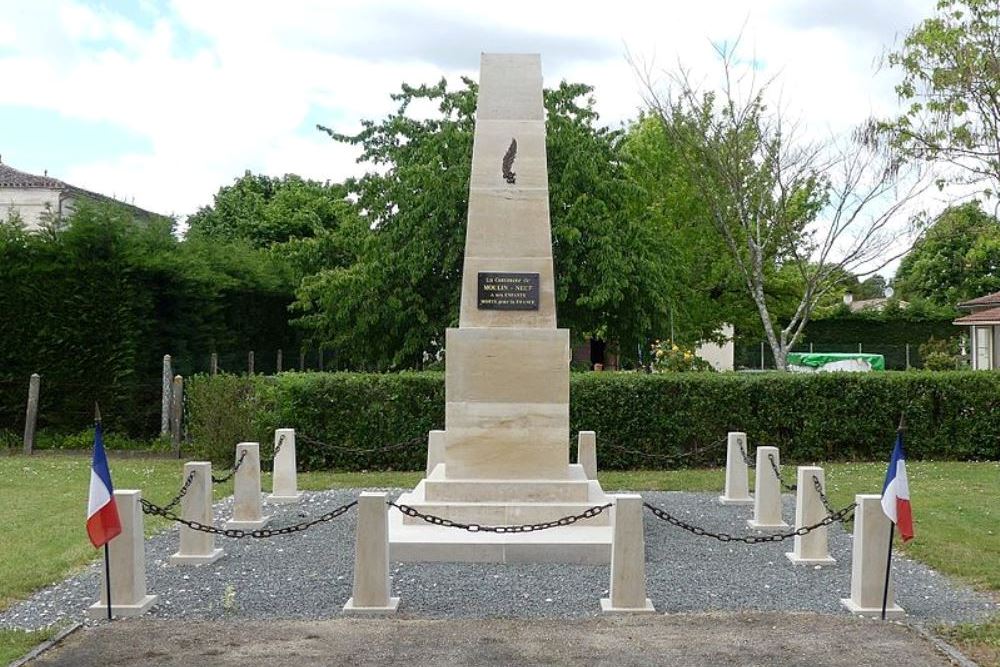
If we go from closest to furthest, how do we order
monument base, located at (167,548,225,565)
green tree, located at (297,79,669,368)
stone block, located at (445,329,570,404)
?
monument base, located at (167,548,225,565) → stone block, located at (445,329,570,404) → green tree, located at (297,79,669,368)

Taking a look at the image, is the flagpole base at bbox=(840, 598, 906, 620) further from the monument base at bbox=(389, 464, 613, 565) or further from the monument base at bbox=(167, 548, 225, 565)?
the monument base at bbox=(167, 548, 225, 565)

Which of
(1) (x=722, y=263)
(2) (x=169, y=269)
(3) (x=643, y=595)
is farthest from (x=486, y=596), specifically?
(1) (x=722, y=263)

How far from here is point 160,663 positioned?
20.4 ft

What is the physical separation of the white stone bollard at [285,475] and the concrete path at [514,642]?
5.64m

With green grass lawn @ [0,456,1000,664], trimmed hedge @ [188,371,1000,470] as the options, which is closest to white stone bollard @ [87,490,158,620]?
green grass lawn @ [0,456,1000,664]

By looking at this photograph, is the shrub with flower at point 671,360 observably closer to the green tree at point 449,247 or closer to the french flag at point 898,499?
the green tree at point 449,247

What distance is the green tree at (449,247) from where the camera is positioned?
66.1ft

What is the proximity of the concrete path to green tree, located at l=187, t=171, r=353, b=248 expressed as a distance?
99.8 feet

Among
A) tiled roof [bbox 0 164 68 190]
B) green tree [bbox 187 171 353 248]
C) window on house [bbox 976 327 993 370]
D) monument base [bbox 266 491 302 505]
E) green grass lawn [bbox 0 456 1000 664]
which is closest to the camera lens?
green grass lawn [bbox 0 456 1000 664]

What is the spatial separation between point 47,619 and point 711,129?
18436mm

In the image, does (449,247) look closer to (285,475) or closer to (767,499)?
(285,475)

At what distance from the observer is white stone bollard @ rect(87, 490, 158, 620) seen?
24.6ft

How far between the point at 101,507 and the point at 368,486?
7094 millimetres

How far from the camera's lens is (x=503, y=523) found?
Answer: 392 inches
